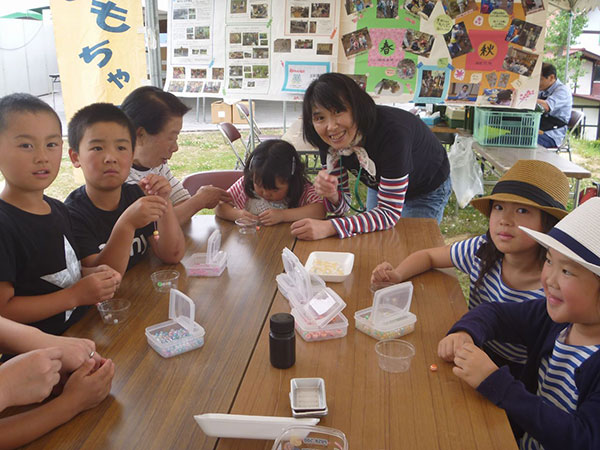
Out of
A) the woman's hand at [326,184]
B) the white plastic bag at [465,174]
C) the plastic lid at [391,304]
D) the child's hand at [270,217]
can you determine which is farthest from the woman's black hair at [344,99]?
the white plastic bag at [465,174]

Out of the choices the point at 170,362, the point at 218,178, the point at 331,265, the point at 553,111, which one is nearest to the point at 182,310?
the point at 170,362

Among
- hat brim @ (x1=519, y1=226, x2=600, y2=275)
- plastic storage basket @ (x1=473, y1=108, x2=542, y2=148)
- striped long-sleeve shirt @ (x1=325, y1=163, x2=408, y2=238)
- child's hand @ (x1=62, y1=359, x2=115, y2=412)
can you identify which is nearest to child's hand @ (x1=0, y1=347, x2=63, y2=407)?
child's hand @ (x1=62, y1=359, x2=115, y2=412)

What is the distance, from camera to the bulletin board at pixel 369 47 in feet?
11.9

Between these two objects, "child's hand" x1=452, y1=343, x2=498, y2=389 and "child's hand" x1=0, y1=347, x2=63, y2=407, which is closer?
"child's hand" x1=0, y1=347, x2=63, y2=407

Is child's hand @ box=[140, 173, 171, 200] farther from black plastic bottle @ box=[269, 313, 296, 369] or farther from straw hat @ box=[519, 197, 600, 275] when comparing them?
straw hat @ box=[519, 197, 600, 275]

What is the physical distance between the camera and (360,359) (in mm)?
1245

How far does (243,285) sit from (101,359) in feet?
1.98

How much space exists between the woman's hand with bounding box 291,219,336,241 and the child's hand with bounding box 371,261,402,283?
0.48 m

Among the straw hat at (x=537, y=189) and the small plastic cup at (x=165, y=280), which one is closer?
the straw hat at (x=537, y=189)

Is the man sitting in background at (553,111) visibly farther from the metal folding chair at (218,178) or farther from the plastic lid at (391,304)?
the plastic lid at (391,304)

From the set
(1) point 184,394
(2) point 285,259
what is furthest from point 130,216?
(1) point 184,394

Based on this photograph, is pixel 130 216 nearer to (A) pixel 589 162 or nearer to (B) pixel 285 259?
(B) pixel 285 259

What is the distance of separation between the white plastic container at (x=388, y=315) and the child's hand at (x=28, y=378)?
2.51 feet

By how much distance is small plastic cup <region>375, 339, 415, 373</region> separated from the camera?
1208mm
